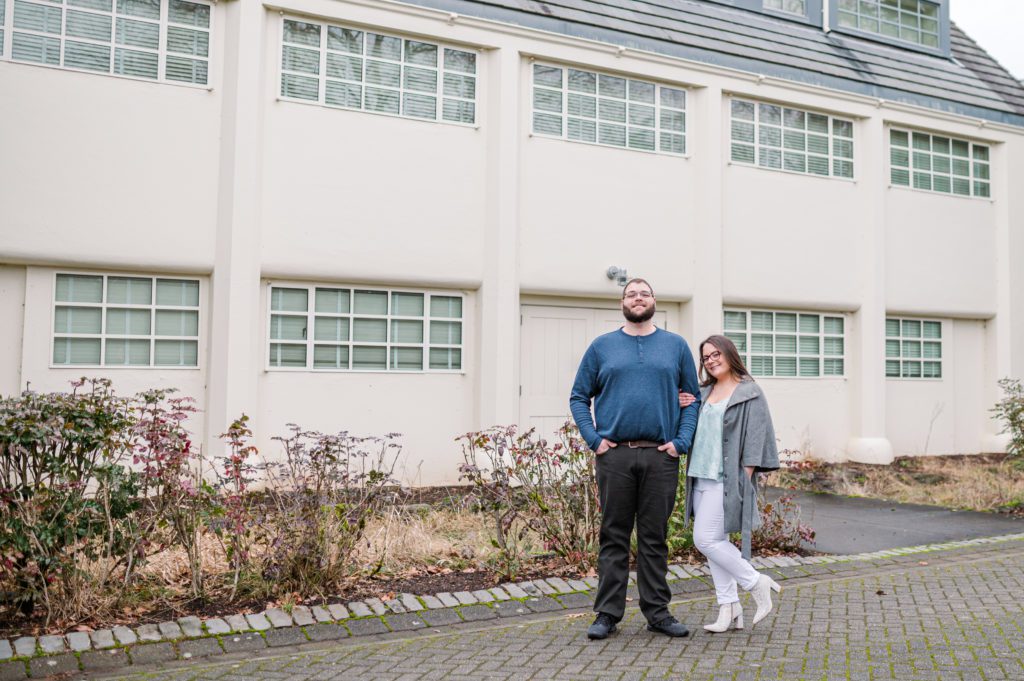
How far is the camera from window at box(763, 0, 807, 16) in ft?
52.0

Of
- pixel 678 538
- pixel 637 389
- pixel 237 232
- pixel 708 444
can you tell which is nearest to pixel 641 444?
pixel 637 389

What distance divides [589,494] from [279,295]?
5.40 metres

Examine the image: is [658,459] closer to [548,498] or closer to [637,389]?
[637,389]

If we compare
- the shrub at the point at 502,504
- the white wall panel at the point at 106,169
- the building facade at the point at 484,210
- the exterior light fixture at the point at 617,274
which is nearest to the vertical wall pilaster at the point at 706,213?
the building facade at the point at 484,210

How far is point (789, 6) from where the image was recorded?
1602cm

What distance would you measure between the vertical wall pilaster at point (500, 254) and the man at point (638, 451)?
20.9 feet

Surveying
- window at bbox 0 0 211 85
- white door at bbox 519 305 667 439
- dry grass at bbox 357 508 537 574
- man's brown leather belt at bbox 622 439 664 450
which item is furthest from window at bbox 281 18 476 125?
man's brown leather belt at bbox 622 439 664 450

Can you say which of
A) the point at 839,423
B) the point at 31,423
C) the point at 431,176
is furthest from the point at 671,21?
the point at 31,423

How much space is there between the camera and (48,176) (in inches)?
394

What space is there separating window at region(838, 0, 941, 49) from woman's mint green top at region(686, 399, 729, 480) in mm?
12654

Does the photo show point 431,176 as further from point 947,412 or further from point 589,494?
point 947,412

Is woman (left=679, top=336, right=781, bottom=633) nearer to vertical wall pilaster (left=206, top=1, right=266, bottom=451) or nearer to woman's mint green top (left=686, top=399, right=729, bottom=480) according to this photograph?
woman's mint green top (left=686, top=399, right=729, bottom=480)

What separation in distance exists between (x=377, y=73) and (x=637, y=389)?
297 inches

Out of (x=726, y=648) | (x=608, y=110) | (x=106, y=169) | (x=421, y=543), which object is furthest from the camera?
(x=608, y=110)
